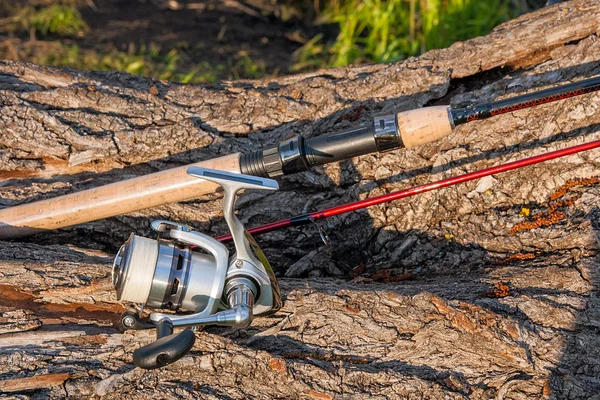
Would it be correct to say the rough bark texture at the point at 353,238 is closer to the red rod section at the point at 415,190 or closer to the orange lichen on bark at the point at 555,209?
the orange lichen on bark at the point at 555,209

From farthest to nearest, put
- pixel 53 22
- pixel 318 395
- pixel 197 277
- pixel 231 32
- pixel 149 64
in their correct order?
pixel 231 32 < pixel 53 22 < pixel 149 64 < pixel 197 277 < pixel 318 395

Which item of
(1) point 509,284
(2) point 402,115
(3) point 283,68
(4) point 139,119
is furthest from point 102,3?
(1) point 509,284

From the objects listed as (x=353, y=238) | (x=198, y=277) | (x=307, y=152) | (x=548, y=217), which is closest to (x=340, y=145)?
(x=307, y=152)

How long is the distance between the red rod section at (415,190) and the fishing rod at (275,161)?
200 mm

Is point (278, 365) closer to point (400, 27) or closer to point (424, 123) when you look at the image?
point (424, 123)

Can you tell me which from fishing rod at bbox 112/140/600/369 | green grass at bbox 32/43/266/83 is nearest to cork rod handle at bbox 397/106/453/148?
fishing rod at bbox 112/140/600/369

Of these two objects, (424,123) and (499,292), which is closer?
(499,292)

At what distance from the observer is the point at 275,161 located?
2.94 metres

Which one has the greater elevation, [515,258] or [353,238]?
[515,258]

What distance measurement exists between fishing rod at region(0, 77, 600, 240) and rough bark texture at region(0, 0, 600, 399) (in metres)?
0.15

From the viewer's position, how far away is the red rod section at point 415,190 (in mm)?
2896

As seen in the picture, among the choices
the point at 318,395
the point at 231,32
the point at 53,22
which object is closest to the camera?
the point at 318,395

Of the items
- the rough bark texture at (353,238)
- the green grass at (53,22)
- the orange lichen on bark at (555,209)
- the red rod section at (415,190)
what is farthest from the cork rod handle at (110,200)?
the green grass at (53,22)

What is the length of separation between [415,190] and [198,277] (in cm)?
99
